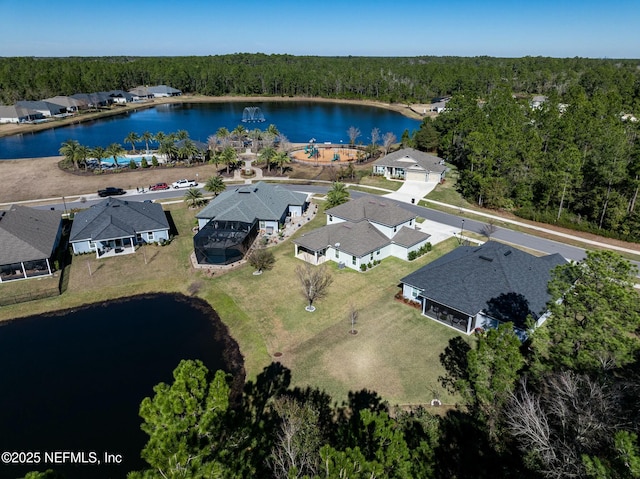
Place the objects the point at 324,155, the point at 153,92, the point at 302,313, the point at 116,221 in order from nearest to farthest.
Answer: the point at 302,313 → the point at 116,221 → the point at 324,155 → the point at 153,92

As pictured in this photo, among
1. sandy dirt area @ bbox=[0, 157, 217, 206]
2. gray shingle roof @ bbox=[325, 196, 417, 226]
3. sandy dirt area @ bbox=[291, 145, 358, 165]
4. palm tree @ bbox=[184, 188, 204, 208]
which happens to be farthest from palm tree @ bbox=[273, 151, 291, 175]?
gray shingle roof @ bbox=[325, 196, 417, 226]

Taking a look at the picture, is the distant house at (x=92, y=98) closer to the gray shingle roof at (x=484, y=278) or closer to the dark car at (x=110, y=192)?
the dark car at (x=110, y=192)

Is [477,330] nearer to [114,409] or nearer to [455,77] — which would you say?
[114,409]

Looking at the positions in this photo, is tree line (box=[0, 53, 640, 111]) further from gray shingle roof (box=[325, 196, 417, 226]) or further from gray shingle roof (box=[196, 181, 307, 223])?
gray shingle roof (box=[325, 196, 417, 226])

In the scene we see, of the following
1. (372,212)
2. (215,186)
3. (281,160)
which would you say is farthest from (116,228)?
(281,160)

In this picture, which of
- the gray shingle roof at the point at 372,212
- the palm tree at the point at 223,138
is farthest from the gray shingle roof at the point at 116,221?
the palm tree at the point at 223,138

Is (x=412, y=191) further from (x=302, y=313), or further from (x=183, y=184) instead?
(x=302, y=313)
